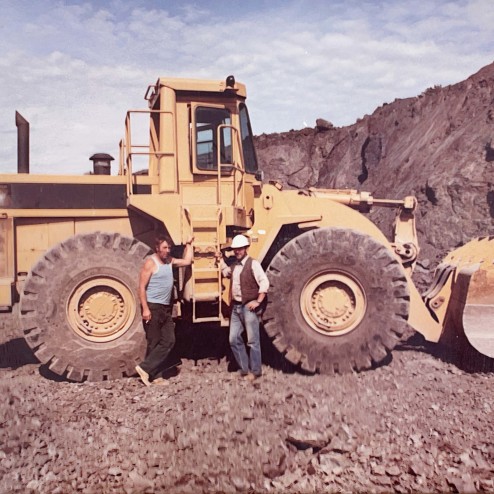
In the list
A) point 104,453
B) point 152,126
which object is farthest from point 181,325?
point 104,453

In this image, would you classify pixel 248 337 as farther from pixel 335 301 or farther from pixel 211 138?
pixel 211 138

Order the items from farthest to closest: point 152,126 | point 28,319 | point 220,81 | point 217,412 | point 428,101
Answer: point 428,101
point 152,126
point 220,81
point 28,319
point 217,412

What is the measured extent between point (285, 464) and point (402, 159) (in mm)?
16453

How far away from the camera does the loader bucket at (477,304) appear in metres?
5.61

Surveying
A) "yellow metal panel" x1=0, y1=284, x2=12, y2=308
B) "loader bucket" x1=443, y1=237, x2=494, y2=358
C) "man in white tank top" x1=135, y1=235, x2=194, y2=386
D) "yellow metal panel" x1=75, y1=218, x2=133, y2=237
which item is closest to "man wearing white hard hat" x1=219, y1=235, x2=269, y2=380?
"man in white tank top" x1=135, y1=235, x2=194, y2=386

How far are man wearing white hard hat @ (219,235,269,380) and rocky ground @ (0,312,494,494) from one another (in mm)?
224

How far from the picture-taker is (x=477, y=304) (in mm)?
5688

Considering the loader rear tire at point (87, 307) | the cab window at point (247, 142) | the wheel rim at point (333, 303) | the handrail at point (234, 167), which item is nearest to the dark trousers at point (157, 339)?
the loader rear tire at point (87, 307)

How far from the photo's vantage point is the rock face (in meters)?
13.1

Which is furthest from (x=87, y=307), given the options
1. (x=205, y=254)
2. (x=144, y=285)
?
(x=205, y=254)

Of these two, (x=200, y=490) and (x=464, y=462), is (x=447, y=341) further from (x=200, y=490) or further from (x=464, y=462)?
(x=200, y=490)

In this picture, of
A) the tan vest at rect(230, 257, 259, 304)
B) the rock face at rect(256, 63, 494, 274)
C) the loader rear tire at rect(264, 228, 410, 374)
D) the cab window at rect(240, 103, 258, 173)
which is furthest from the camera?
the rock face at rect(256, 63, 494, 274)

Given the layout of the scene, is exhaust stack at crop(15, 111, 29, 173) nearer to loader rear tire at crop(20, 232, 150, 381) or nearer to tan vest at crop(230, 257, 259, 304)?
loader rear tire at crop(20, 232, 150, 381)

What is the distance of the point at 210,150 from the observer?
613 centimetres
